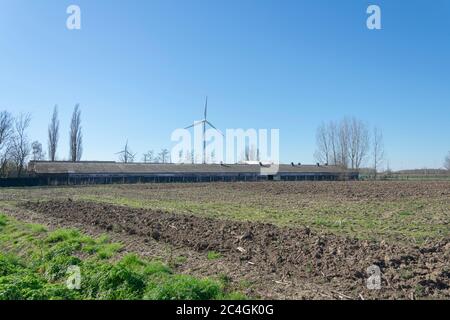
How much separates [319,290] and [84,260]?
18.9ft

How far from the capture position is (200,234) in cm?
1206

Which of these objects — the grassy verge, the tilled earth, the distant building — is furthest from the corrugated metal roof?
the grassy verge

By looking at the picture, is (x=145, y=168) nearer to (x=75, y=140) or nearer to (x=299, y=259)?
(x=75, y=140)

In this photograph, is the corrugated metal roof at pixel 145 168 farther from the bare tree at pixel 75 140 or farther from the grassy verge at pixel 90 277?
the grassy verge at pixel 90 277

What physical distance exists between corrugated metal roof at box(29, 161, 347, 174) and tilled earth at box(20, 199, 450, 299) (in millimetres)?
61661

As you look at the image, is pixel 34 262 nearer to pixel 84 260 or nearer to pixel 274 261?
pixel 84 260

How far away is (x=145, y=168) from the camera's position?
82.9 m

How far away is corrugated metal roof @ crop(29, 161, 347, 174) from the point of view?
70.6 meters

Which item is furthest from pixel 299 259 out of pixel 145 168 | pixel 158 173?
pixel 145 168

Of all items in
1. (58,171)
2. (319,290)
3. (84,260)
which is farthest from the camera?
(58,171)

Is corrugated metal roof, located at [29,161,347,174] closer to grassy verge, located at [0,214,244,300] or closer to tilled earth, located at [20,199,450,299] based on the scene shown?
tilled earth, located at [20,199,450,299]

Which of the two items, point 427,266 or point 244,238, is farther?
point 244,238
